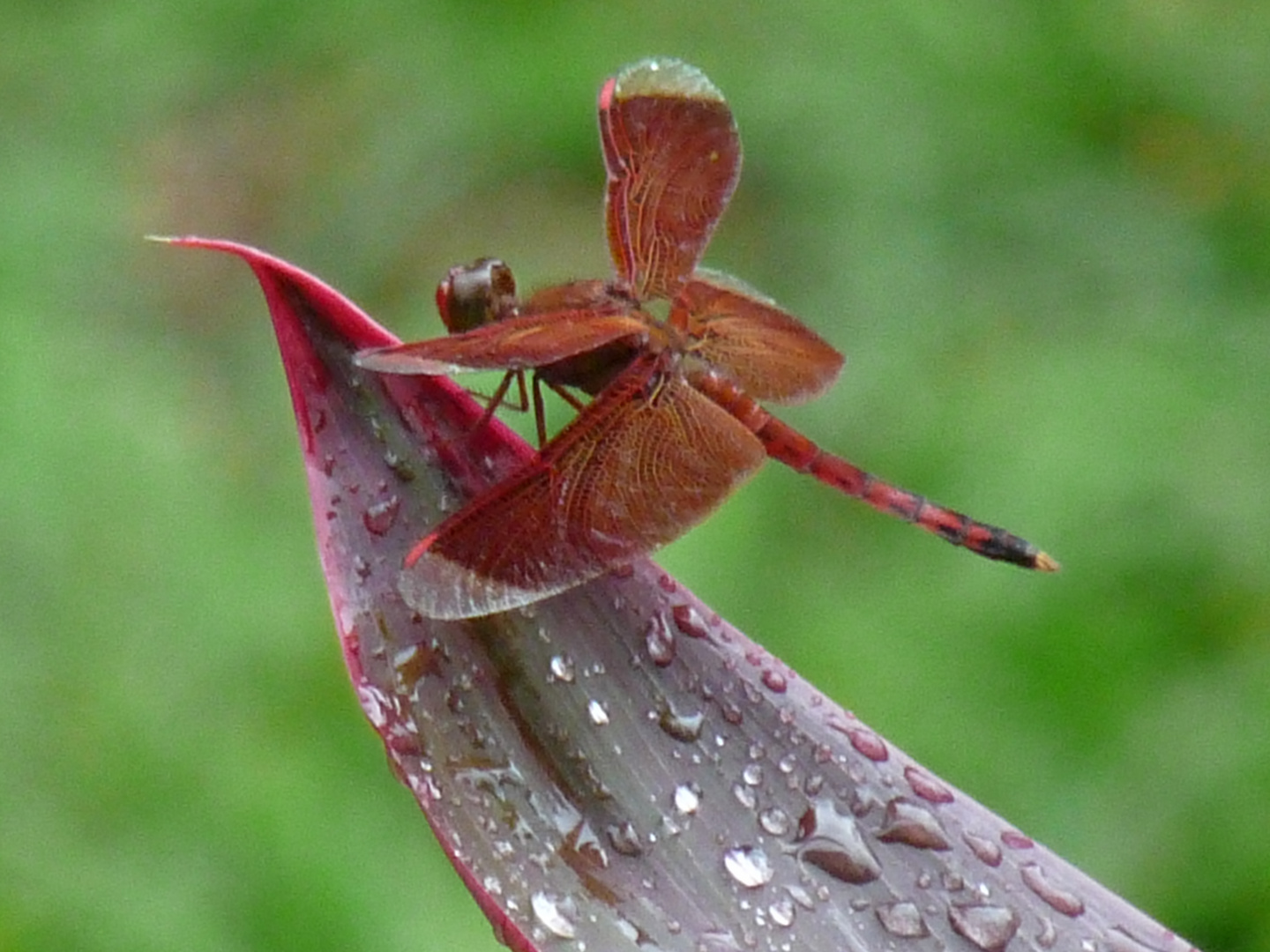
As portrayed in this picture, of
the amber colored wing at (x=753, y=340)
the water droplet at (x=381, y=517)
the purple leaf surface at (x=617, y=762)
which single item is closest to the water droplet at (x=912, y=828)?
the purple leaf surface at (x=617, y=762)

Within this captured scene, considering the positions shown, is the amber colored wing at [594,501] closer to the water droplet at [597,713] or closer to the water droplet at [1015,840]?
the water droplet at [597,713]

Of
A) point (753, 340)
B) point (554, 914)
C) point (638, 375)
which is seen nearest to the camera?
point (554, 914)

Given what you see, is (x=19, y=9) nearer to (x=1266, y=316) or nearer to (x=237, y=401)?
(x=237, y=401)

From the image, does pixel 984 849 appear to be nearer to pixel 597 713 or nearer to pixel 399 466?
pixel 597 713

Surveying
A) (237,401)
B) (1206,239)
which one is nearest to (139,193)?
(237,401)

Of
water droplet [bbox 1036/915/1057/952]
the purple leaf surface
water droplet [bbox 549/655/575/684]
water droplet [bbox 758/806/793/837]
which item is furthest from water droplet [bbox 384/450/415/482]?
water droplet [bbox 1036/915/1057/952]

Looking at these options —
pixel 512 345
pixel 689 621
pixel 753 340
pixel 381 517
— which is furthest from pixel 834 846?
pixel 753 340

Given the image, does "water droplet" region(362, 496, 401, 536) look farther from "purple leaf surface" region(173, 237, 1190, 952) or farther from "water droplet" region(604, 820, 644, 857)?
"water droplet" region(604, 820, 644, 857)
